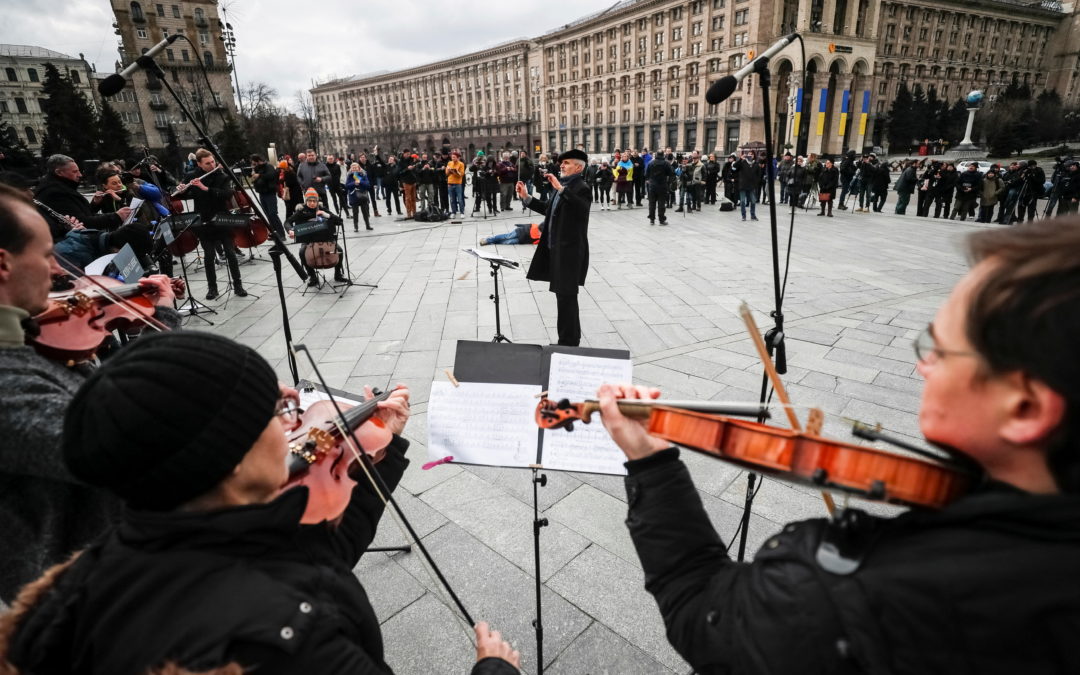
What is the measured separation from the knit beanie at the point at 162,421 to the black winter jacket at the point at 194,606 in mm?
67

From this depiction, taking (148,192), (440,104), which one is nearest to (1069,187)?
(148,192)

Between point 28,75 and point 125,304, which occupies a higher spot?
point 28,75

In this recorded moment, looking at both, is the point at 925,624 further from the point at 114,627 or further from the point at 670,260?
the point at 670,260

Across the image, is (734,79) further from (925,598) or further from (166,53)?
(166,53)

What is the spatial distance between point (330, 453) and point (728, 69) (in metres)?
60.4

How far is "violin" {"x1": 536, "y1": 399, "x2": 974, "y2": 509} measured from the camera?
2.64 feet

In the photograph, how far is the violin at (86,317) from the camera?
74.5 inches

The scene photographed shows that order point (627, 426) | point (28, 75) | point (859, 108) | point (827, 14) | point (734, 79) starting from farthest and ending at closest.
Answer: point (28, 75) → point (859, 108) → point (827, 14) → point (734, 79) → point (627, 426)

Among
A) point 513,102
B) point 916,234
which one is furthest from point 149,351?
point 513,102

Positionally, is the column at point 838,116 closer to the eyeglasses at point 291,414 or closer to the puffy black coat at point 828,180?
the puffy black coat at point 828,180

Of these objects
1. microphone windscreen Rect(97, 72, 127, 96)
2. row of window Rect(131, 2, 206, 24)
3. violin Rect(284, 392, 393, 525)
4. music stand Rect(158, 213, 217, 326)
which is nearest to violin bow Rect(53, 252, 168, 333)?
microphone windscreen Rect(97, 72, 127, 96)

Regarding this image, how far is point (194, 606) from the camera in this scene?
769mm

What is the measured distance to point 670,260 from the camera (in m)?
9.05

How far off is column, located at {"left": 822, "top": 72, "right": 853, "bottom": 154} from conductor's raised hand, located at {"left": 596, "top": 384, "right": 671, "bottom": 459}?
5640 cm
